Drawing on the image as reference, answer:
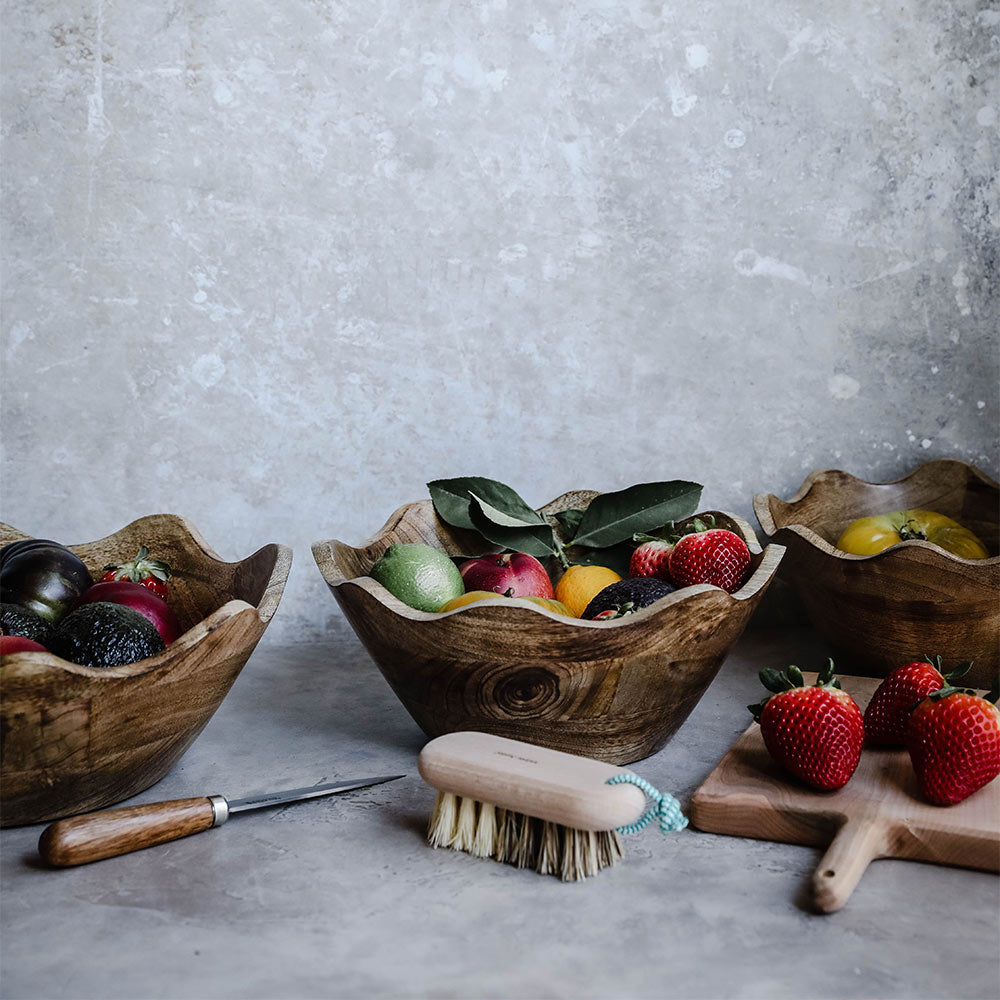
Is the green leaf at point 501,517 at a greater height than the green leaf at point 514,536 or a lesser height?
greater

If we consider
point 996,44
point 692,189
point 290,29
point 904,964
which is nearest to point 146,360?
point 290,29

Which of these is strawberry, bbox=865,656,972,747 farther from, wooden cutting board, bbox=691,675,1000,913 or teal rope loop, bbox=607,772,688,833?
teal rope loop, bbox=607,772,688,833

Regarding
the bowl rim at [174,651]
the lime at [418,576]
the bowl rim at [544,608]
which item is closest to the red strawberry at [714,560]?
the bowl rim at [544,608]

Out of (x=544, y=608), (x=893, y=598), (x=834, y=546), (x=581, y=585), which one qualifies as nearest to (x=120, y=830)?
(x=544, y=608)

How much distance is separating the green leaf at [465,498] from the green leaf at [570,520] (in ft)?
0.12

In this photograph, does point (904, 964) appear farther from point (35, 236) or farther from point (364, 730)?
point (35, 236)

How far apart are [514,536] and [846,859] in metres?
0.50

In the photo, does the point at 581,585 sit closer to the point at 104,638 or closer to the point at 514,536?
the point at 514,536

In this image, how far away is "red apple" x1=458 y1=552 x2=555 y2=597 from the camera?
3.19 feet

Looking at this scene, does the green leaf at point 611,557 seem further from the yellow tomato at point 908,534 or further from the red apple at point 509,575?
the yellow tomato at point 908,534

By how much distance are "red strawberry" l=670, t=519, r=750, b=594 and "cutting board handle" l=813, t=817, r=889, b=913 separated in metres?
0.25

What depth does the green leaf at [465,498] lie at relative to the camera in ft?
3.62

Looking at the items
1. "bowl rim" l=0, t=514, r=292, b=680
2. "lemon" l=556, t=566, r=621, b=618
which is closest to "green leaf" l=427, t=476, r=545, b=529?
"lemon" l=556, t=566, r=621, b=618

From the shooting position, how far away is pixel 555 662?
2.61 feet
